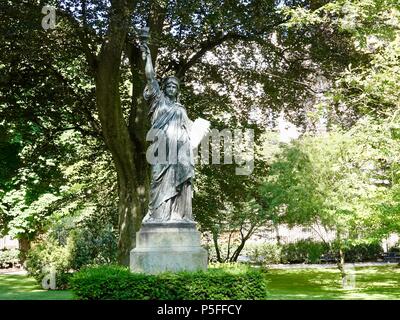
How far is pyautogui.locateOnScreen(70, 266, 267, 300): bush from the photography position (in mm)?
9125

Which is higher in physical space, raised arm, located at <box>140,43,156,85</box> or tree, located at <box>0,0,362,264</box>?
tree, located at <box>0,0,362,264</box>

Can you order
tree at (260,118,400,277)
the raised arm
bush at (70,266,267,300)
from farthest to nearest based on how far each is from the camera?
tree at (260,118,400,277) → the raised arm → bush at (70,266,267,300)

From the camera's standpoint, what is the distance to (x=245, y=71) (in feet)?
57.7

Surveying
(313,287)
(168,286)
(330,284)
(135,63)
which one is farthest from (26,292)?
(168,286)

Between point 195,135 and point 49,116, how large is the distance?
26.1 feet

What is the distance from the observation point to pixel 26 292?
62.4ft

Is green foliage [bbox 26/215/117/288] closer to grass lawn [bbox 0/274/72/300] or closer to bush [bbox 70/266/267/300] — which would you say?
grass lawn [bbox 0/274/72/300]

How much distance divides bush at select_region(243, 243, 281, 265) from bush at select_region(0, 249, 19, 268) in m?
14.6

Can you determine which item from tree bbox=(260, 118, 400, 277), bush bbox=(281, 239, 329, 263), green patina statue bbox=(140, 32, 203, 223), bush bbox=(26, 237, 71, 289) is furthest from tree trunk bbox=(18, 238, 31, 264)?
green patina statue bbox=(140, 32, 203, 223)

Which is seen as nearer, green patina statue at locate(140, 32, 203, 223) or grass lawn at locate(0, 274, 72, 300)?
green patina statue at locate(140, 32, 203, 223)

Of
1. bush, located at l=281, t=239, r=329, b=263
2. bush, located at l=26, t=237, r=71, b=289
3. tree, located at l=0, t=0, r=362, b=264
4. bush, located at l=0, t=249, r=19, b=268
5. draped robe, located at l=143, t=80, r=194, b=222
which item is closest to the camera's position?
draped robe, located at l=143, t=80, r=194, b=222

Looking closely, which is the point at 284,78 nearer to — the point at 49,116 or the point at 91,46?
the point at 91,46

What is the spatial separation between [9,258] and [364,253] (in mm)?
22313
